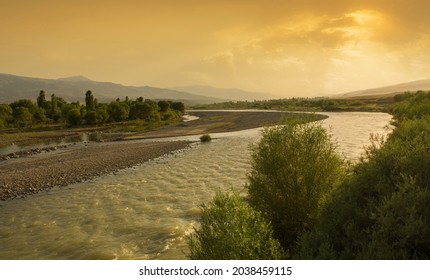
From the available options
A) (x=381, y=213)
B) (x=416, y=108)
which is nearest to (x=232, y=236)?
(x=381, y=213)

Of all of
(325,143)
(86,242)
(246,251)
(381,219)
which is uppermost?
(325,143)

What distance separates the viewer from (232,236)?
34.4ft

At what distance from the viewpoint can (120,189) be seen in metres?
28.8

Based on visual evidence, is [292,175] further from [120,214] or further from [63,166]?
[63,166]

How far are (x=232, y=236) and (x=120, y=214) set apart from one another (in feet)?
45.4

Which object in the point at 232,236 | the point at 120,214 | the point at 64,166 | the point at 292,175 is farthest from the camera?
the point at 64,166

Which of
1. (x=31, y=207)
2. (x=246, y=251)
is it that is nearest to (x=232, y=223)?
(x=246, y=251)

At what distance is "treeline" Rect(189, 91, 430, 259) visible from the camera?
838 cm

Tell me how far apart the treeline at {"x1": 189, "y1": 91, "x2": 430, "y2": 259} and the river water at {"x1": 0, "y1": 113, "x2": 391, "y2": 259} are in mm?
2279

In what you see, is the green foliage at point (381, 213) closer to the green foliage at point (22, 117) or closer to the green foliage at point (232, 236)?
the green foliage at point (232, 236)

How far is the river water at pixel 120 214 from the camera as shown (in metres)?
17.6
